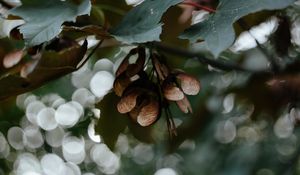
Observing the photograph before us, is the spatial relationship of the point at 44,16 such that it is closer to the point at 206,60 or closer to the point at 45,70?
the point at 45,70

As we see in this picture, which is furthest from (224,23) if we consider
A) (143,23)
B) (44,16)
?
(44,16)

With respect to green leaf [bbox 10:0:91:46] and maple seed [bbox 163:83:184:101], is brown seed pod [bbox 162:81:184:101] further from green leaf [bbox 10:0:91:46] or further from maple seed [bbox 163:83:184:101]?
green leaf [bbox 10:0:91:46]

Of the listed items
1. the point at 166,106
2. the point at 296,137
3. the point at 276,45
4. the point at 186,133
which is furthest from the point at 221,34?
the point at 296,137

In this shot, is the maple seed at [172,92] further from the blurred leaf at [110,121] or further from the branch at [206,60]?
the branch at [206,60]

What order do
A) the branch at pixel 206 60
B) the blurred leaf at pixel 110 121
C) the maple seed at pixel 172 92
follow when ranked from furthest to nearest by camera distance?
the branch at pixel 206 60, the blurred leaf at pixel 110 121, the maple seed at pixel 172 92

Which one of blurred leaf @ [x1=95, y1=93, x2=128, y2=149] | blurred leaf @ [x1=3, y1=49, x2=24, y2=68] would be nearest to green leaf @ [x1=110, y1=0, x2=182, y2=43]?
blurred leaf @ [x1=3, y1=49, x2=24, y2=68]

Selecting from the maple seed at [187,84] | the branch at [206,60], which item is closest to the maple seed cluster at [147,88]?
the maple seed at [187,84]

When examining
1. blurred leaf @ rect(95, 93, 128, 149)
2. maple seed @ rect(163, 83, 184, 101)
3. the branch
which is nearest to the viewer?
maple seed @ rect(163, 83, 184, 101)
